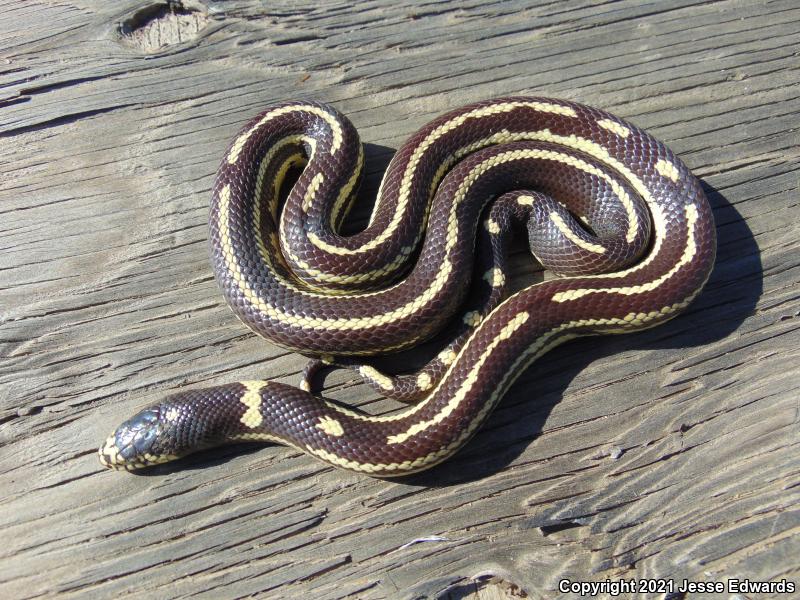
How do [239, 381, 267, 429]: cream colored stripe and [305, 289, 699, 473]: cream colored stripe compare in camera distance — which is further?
[239, 381, 267, 429]: cream colored stripe

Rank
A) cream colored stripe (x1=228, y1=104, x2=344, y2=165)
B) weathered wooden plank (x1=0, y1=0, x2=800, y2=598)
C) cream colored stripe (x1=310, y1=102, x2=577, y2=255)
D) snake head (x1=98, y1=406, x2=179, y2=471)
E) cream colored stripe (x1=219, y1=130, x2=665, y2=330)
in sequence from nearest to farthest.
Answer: weathered wooden plank (x1=0, y1=0, x2=800, y2=598), snake head (x1=98, y1=406, x2=179, y2=471), cream colored stripe (x1=219, y1=130, x2=665, y2=330), cream colored stripe (x1=310, y1=102, x2=577, y2=255), cream colored stripe (x1=228, y1=104, x2=344, y2=165)

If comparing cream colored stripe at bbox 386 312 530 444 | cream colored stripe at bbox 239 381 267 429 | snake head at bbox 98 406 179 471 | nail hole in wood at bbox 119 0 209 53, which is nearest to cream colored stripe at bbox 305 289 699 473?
cream colored stripe at bbox 386 312 530 444

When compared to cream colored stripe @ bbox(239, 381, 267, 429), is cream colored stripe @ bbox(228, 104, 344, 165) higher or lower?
higher

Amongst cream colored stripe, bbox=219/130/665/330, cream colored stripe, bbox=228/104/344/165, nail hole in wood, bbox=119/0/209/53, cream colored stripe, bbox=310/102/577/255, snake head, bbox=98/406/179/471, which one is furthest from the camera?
nail hole in wood, bbox=119/0/209/53

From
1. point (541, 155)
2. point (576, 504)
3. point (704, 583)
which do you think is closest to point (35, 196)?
point (541, 155)

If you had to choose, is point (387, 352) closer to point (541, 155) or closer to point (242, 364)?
point (242, 364)

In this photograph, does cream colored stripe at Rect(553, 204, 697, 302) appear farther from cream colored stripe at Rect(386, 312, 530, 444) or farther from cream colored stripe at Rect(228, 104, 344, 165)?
cream colored stripe at Rect(228, 104, 344, 165)

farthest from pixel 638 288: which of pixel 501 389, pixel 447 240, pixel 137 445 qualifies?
pixel 137 445
